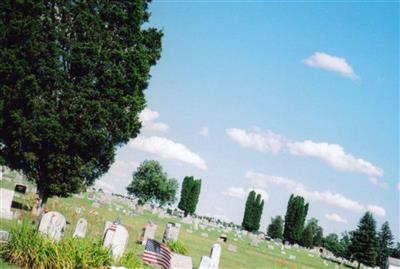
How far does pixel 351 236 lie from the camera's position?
218ft

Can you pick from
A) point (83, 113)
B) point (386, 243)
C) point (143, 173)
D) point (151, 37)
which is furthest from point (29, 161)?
point (386, 243)

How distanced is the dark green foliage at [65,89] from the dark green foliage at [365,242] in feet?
176

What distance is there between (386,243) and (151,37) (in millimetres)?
76388

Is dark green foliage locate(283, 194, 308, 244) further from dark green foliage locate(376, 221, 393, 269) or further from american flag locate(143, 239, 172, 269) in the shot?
american flag locate(143, 239, 172, 269)

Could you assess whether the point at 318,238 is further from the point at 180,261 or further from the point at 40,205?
the point at 180,261

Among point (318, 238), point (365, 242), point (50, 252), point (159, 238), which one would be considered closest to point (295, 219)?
point (365, 242)

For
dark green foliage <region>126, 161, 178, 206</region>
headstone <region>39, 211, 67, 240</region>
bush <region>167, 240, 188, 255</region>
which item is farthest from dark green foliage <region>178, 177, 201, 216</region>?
headstone <region>39, 211, 67, 240</region>

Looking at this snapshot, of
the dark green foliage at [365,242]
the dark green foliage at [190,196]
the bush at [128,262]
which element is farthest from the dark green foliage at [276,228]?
the bush at [128,262]

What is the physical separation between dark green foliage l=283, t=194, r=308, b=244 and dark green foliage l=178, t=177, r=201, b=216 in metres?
19.4

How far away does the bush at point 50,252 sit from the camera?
8.82m

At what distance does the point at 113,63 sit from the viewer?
777 inches

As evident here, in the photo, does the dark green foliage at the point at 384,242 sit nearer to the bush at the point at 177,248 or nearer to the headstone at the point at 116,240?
the bush at the point at 177,248

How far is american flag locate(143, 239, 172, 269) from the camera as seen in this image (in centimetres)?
1410

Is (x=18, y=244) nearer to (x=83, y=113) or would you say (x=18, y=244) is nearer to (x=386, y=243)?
(x=83, y=113)
